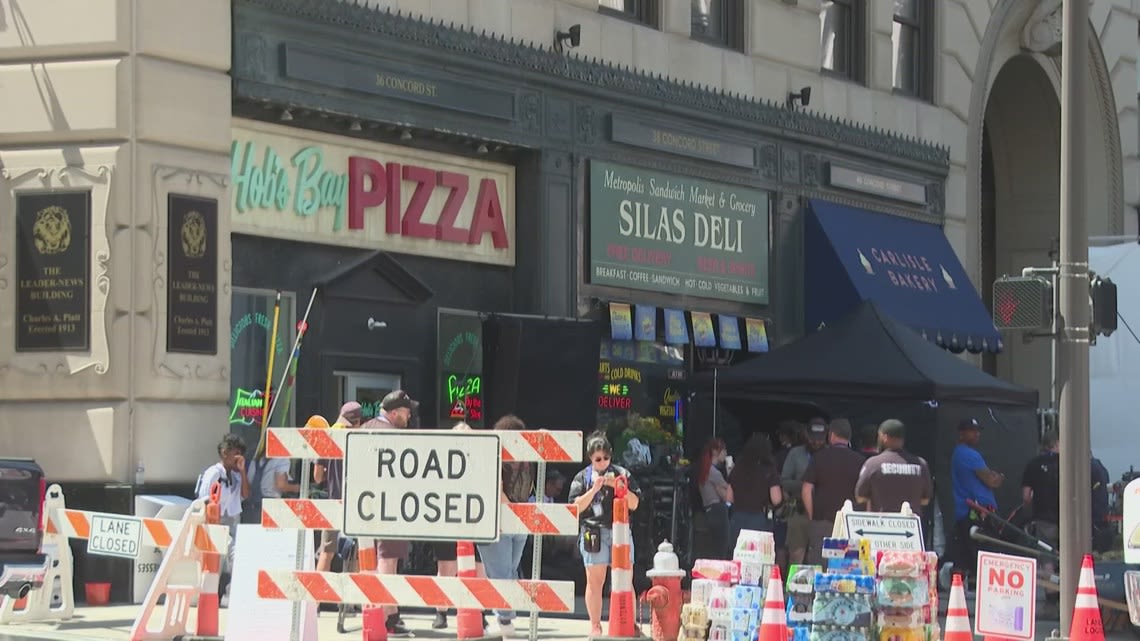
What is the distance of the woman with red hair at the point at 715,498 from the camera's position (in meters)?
19.8

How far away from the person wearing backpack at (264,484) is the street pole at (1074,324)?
6589 millimetres

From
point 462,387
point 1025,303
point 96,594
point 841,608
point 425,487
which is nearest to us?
point 425,487

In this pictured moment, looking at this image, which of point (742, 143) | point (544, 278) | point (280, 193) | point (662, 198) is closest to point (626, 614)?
point (280, 193)

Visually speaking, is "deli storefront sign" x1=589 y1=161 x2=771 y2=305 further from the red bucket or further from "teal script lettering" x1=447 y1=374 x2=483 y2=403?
the red bucket

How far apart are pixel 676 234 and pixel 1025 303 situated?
918cm

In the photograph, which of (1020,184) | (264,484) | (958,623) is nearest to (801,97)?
(1020,184)

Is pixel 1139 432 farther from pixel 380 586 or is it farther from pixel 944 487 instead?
pixel 380 586

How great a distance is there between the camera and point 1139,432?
2612 centimetres

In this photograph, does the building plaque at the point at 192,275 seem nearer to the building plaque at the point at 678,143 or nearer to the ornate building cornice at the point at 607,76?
the ornate building cornice at the point at 607,76

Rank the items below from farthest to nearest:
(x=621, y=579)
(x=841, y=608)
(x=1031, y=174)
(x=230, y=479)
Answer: (x=1031, y=174) < (x=230, y=479) < (x=621, y=579) < (x=841, y=608)

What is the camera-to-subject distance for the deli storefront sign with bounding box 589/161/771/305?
72.9ft

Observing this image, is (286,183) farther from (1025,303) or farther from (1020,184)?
(1020,184)

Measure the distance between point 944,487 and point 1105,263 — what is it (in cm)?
798

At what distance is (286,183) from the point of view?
61.7 feet
